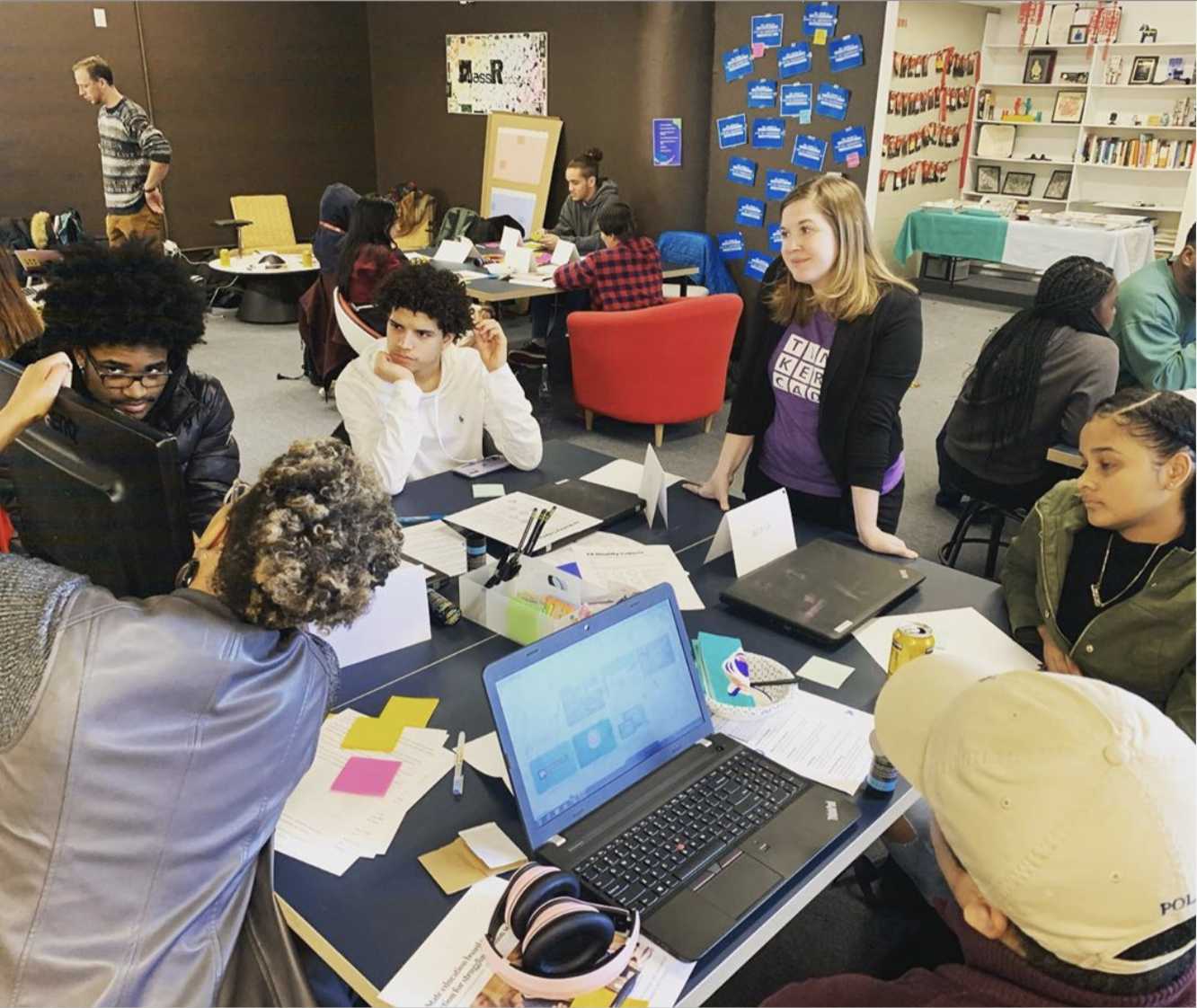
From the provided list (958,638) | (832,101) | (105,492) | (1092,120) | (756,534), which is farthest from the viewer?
(1092,120)

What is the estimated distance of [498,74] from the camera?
25.3ft

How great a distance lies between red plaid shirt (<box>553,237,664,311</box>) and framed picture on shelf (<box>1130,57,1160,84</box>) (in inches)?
216

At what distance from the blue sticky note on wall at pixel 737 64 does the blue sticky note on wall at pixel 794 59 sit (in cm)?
23

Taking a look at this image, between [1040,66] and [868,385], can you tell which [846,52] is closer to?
[1040,66]

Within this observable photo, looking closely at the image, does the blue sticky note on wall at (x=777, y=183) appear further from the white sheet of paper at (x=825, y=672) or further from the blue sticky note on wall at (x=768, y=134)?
the white sheet of paper at (x=825, y=672)

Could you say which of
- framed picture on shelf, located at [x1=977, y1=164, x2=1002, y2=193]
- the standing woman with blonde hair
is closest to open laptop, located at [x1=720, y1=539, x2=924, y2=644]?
the standing woman with blonde hair

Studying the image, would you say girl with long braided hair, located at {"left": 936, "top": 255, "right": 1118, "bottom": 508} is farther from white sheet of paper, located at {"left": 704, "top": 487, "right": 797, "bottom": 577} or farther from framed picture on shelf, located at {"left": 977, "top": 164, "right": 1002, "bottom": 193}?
framed picture on shelf, located at {"left": 977, "top": 164, "right": 1002, "bottom": 193}

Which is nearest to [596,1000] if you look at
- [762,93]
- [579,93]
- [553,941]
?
[553,941]

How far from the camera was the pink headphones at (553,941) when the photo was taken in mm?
974

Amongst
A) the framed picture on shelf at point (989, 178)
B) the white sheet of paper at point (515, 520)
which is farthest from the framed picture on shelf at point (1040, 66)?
the white sheet of paper at point (515, 520)

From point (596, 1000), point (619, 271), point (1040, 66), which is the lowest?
point (596, 1000)

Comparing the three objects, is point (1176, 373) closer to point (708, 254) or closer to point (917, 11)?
point (708, 254)

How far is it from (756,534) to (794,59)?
4765 millimetres

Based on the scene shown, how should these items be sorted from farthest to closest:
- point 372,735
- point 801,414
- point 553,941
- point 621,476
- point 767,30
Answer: point 767,30, point 621,476, point 801,414, point 372,735, point 553,941
